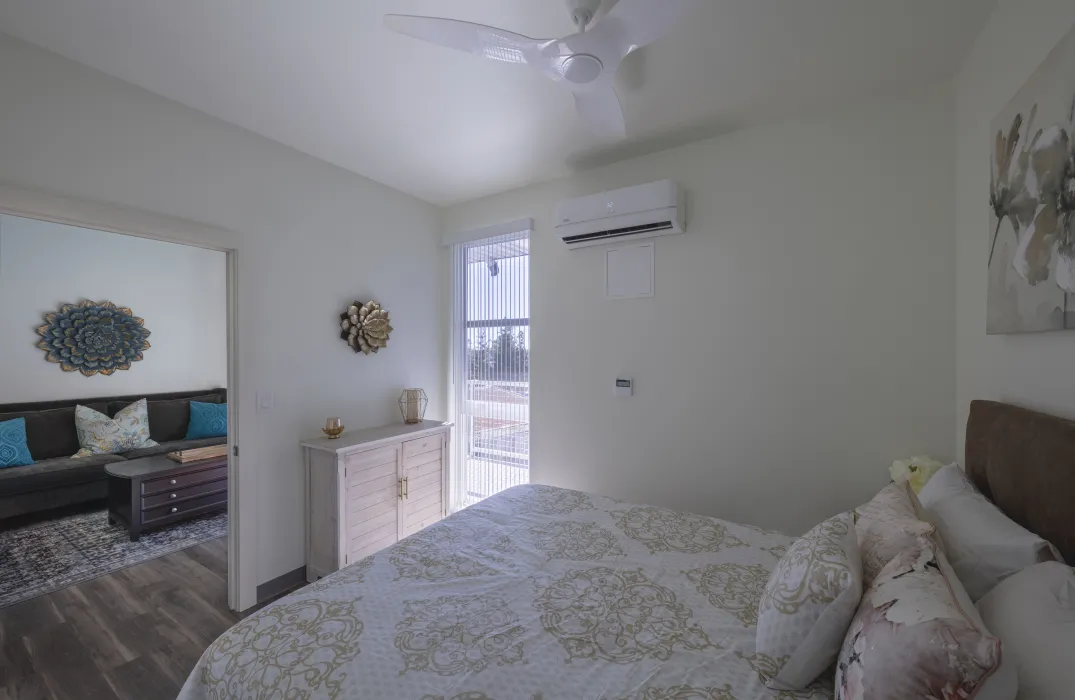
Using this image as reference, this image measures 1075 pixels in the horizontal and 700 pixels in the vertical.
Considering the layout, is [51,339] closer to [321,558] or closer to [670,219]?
[321,558]

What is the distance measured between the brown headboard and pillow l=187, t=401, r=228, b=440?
582 centimetres

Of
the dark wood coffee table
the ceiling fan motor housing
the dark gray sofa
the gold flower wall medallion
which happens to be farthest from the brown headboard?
the dark gray sofa

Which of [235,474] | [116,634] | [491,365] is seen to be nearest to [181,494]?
[116,634]

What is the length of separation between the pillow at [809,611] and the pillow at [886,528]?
8 centimetres

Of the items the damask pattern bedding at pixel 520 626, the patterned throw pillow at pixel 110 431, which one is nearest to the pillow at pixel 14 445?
the patterned throw pillow at pixel 110 431

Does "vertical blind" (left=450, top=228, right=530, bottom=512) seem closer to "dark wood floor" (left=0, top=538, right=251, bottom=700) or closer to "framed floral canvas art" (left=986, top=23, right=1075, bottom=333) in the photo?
"dark wood floor" (left=0, top=538, right=251, bottom=700)

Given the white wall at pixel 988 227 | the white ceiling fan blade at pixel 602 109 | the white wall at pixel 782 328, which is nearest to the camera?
the white wall at pixel 988 227

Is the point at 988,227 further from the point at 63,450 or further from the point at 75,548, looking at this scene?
the point at 63,450

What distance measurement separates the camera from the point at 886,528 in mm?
1148

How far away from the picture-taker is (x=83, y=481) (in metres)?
3.52

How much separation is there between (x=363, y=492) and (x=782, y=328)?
2662 millimetres

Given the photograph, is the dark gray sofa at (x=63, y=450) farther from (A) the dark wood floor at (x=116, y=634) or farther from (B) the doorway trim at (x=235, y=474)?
A: (B) the doorway trim at (x=235, y=474)

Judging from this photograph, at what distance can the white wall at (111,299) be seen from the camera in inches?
152

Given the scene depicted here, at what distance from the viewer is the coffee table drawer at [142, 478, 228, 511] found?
3.24 meters
